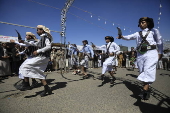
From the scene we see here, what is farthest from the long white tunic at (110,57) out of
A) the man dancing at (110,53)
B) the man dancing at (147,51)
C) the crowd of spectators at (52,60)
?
the man dancing at (147,51)

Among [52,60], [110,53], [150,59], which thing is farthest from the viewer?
[52,60]

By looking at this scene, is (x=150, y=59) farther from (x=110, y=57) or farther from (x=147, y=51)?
(x=110, y=57)

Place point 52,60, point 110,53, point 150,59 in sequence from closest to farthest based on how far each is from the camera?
point 150,59, point 110,53, point 52,60

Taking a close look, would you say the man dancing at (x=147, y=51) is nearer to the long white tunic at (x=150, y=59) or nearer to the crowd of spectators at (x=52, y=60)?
the long white tunic at (x=150, y=59)

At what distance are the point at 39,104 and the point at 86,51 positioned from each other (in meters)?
4.44

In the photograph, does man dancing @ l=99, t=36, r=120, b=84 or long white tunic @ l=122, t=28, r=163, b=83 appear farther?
man dancing @ l=99, t=36, r=120, b=84

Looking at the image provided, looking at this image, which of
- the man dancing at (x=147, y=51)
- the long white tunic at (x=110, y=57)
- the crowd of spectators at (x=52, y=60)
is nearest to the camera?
the man dancing at (x=147, y=51)

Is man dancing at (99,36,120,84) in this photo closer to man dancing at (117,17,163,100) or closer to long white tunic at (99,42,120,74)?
long white tunic at (99,42,120,74)

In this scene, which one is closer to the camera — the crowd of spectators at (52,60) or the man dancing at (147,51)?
the man dancing at (147,51)

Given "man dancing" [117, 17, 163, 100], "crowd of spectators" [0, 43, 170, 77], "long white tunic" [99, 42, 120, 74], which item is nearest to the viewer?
"man dancing" [117, 17, 163, 100]

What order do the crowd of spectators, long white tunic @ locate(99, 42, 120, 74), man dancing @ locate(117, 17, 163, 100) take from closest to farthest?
1. man dancing @ locate(117, 17, 163, 100)
2. long white tunic @ locate(99, 42, 120, 74)
3. the crowd of spectators

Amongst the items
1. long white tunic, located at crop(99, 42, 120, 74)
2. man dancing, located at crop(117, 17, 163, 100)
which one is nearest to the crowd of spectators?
long white tunic, located at crop(99, 42, 120, 74)

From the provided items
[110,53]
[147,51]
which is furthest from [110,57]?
[147,51]

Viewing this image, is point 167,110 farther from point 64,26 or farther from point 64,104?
point 64,26
